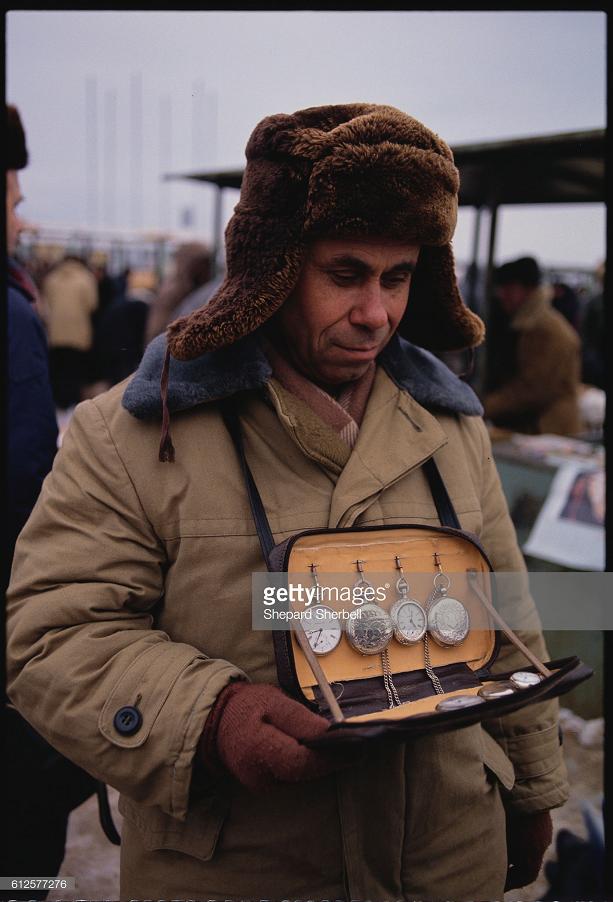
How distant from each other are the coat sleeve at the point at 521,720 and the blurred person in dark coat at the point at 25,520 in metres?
0.96

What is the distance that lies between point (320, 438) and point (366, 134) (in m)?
0.49

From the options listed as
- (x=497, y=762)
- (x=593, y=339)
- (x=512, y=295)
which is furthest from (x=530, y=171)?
(x=593, y=339)

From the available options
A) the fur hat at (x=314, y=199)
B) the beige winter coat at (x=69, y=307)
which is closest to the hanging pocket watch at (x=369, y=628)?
the fur hat at (x=314, y=199)

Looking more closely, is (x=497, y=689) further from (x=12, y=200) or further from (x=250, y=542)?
(x=12, y=200)

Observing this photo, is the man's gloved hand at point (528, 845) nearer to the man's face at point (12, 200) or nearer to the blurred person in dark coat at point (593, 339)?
the man's face at point (12, 200)

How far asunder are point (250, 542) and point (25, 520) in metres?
0.72

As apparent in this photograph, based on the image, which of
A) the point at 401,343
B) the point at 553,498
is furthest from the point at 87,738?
the point at 553,498

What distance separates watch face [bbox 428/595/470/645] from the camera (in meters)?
1.21

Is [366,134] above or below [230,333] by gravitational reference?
above

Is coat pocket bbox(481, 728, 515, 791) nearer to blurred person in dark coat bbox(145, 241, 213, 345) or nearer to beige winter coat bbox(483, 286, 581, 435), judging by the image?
beige winter coat bbox(483, 286, 581, 435)

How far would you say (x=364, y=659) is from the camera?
116 centimetres

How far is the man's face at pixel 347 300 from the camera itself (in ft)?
4.07

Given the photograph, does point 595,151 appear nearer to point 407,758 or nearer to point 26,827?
point 407,758

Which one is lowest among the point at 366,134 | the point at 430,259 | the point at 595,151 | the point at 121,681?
the point at 121,681
